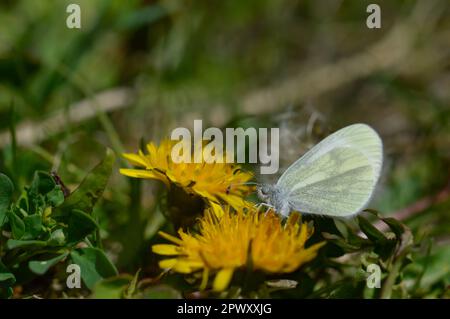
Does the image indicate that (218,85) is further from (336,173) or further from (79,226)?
(79,226)

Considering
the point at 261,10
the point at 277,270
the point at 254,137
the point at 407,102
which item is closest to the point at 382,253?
the point at 277,270

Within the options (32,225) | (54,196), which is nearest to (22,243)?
(32,225)

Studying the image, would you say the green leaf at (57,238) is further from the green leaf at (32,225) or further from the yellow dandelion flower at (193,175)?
the yellow dandelion flower at (193,175)

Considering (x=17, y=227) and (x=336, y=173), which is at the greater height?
(x=336, y=173)

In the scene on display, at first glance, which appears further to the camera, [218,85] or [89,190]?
[218,85]

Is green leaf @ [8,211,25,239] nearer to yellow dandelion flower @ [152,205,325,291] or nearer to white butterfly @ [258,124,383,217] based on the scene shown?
yellow dandelion flower @ [152,205,325,291]

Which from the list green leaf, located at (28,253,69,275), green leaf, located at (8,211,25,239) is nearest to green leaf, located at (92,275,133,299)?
green leaf, located at (28,253,69,275)

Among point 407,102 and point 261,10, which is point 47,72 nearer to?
point 261,10
